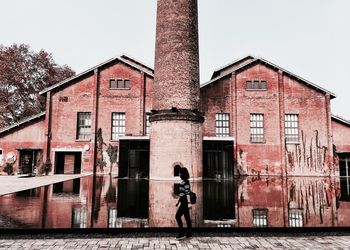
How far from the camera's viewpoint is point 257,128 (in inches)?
888

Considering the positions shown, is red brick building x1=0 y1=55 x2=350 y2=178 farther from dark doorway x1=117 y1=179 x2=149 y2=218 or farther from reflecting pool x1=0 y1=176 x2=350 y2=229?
reflecting pool x1=0 y1=176 x2=350 y2=229

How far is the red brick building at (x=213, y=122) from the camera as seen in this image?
72.3 feet

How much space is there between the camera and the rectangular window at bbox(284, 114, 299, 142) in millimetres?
22656

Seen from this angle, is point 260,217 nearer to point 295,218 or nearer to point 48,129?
point 295,218

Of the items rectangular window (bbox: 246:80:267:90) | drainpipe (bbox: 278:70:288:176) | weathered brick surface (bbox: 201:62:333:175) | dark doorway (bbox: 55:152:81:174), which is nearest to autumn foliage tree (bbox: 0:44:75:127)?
dark doorway (bbox: 55:152:81:174)

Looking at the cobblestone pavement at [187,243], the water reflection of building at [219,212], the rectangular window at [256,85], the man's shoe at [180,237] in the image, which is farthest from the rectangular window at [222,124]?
the man's shoe at [180,237]

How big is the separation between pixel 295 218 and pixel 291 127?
17.0 metres

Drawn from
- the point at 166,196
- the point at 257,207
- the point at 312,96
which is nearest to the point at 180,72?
the point at 166,196

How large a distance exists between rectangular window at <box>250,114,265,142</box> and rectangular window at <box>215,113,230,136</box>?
1788mm

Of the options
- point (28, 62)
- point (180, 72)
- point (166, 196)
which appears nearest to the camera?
point (166, 196)

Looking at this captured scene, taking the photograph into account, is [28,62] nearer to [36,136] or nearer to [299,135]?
[36,136]

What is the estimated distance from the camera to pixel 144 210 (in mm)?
7918

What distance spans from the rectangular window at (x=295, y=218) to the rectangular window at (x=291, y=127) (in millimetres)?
15594

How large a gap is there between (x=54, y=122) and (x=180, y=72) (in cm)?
1128
